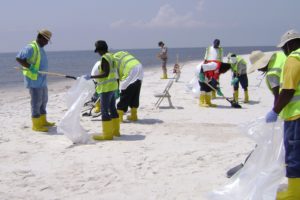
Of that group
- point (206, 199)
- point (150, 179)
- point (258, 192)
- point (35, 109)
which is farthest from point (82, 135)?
point (258, 192)

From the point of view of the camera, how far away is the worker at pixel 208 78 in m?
10.3

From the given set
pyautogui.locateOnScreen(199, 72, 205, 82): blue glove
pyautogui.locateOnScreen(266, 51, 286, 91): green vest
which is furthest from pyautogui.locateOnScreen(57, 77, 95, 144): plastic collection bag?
pyautogui.locateOnScreen(199, 72, 205, 82): blue glove

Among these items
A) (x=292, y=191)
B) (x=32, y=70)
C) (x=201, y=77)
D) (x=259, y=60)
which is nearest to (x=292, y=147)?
(x=292, y=191)

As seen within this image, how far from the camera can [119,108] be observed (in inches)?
332

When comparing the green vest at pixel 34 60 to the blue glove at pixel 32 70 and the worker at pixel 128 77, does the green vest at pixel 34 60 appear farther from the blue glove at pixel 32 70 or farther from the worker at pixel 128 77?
the worker at pixel 128 77

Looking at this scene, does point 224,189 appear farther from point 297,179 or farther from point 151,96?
point 151,96

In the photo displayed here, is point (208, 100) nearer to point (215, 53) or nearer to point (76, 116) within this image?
point (215, 53)

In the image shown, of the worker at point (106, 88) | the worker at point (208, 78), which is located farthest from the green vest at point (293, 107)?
the worker at point (208, 78)

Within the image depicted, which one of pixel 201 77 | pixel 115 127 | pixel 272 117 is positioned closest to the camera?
pixel 272 117

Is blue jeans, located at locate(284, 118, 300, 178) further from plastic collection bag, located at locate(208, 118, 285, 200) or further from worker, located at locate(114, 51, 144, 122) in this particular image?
worker, located at locate(114, 51, 144, 122)

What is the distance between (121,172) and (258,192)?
1985 millimetres

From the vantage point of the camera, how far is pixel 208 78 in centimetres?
1051

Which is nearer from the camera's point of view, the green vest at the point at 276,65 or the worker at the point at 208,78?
the green vest at the point at 276,65

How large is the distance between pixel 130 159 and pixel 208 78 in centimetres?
528
